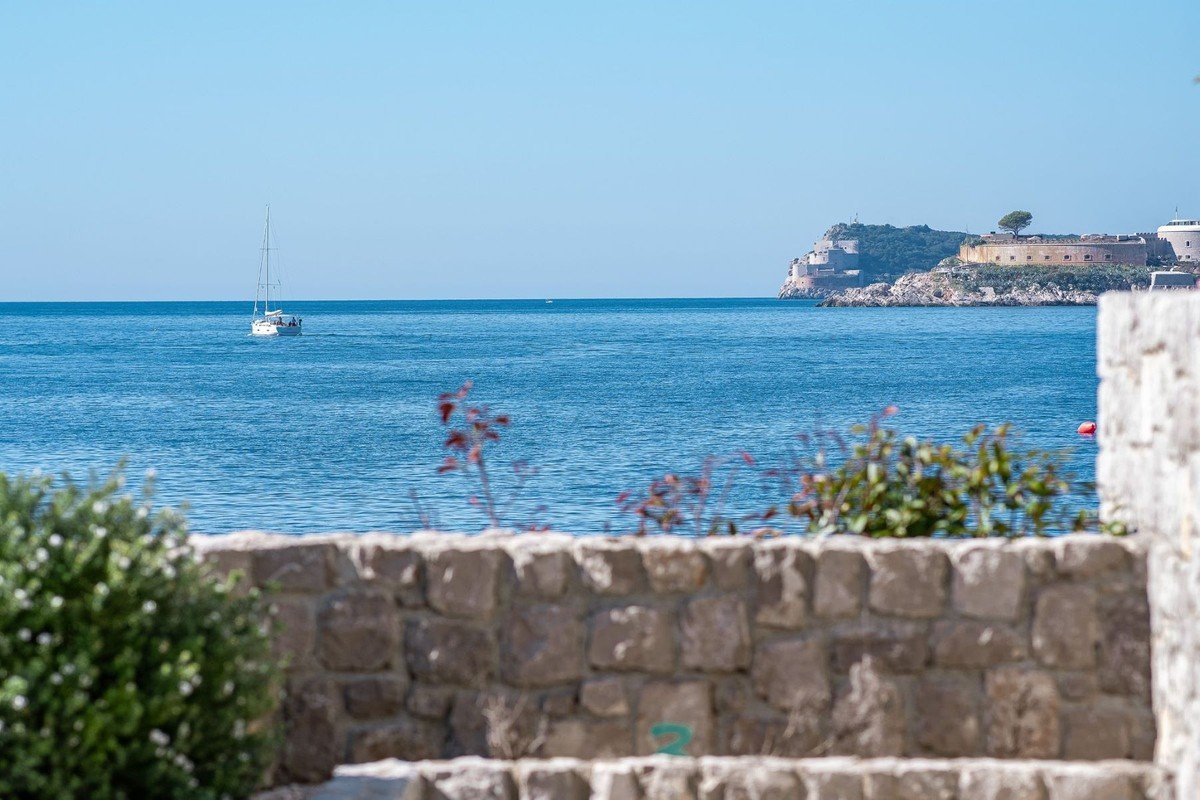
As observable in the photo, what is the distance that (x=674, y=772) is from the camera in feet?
14.0

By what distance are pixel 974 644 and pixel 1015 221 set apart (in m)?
172

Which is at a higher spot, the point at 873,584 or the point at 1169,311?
the point at 1169,311

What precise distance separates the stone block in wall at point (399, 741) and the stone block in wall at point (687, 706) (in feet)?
2.44

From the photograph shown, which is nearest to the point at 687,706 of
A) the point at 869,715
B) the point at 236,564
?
the point at 869,715

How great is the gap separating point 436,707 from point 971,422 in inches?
1359

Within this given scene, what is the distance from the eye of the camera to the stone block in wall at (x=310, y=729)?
4785 millimetres

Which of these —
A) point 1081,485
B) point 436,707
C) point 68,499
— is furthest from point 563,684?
point 1081,485

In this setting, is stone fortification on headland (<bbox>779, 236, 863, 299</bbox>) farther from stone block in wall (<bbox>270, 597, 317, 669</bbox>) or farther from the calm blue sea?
stone block in wall (<bbox>270, 597, 317, 669</bbox>)

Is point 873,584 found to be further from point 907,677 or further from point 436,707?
point 436,707

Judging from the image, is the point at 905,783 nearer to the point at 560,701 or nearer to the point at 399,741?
the point at 560,701

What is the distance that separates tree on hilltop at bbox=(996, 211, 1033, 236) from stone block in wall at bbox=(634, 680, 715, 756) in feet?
560

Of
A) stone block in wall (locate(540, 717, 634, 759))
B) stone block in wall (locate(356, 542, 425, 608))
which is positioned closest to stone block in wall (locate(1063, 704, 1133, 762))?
stone block in wall (locate(540, 717, 634, 759))

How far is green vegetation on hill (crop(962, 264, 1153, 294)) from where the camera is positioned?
146 metres

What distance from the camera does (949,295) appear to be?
15075 cm
